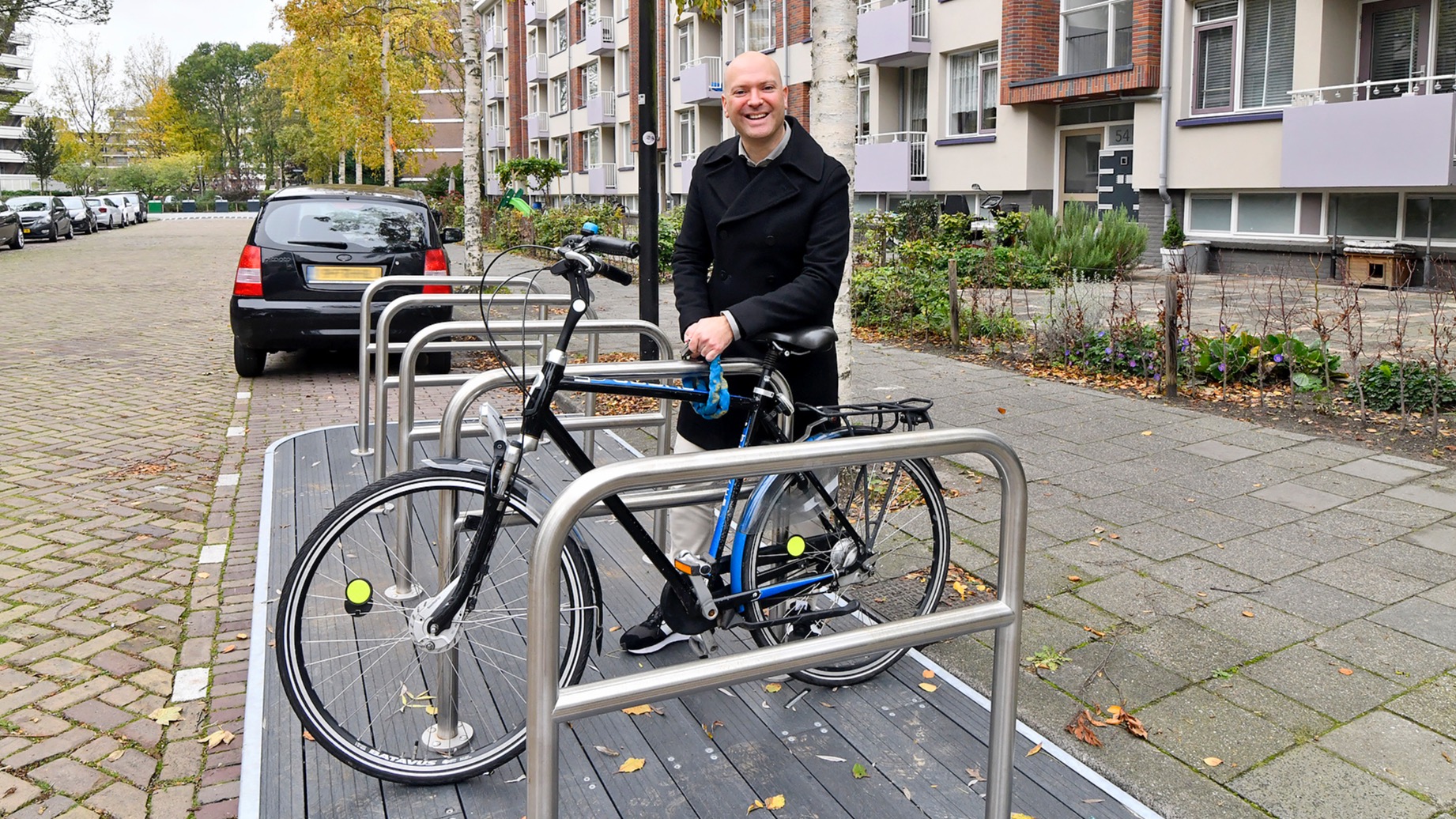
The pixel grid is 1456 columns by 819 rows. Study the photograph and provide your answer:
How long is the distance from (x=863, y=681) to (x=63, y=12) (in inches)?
1326

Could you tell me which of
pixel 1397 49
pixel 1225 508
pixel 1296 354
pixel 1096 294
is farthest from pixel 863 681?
pixel 1397 49

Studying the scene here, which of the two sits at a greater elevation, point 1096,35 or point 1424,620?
point 1096,35

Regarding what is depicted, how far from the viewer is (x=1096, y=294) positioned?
10.3m

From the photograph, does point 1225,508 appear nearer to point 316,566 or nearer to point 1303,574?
point 1303,574

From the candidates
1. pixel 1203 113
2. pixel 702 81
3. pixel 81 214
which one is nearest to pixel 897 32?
pixel 1203 113

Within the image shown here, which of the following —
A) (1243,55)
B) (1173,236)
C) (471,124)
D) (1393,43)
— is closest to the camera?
(471,124)

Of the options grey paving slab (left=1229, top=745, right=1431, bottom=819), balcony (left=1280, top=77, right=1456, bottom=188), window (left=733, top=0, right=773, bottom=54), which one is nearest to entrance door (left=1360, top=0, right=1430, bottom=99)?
balcony (left=1280, top=77, right=1456, bottom=188)

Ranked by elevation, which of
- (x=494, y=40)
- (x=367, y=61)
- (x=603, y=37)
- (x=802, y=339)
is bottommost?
(x=802, y=339)

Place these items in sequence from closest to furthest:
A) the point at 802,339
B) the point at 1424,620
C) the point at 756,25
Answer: the point at 802,339 → the point at 1424,620 → the point at 756,25

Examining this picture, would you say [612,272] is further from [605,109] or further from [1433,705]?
[605,109]

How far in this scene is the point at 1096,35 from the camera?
2272 centimetres

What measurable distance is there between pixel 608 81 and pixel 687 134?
32.8 feet

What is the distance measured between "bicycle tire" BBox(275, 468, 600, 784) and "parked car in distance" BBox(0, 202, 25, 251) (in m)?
34.2

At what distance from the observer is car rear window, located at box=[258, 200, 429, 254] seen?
1008cm
